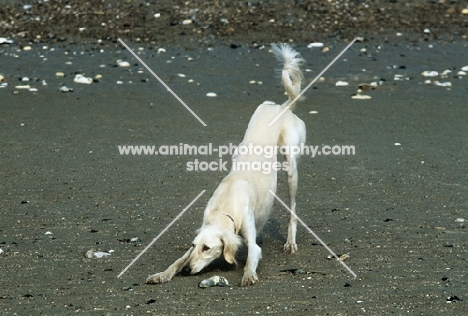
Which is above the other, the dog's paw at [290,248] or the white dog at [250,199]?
the white dog at [250,199]

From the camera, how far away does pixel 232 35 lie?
14523mm

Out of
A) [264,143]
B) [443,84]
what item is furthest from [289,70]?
[443,84]

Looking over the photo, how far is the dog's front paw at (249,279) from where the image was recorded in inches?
215

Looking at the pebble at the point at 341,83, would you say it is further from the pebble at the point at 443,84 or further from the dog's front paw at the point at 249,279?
the dog's front paw at the point at 249,279

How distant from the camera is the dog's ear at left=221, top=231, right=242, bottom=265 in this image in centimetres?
565

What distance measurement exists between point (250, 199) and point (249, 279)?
0.77 metres

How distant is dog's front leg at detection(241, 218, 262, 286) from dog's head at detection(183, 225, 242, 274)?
12 cm

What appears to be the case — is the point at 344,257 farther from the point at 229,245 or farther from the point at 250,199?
the point at 229,245

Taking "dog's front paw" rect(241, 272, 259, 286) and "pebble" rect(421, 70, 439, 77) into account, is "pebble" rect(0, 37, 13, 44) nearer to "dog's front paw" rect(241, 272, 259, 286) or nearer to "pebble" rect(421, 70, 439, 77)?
"pebble" rect(421, 70, 439, 77)

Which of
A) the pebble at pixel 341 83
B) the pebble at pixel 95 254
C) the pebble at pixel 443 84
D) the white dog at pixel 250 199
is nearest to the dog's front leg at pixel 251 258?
the white dog at pixel 250 199

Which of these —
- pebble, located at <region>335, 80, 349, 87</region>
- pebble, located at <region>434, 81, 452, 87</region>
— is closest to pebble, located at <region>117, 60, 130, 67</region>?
pebble, located at <region>335, 80, 349, 87</region>

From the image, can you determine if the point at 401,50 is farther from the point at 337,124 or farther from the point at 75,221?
the point at 75,221

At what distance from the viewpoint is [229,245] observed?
222 inches

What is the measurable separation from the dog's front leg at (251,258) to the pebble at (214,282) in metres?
→ 0.13
